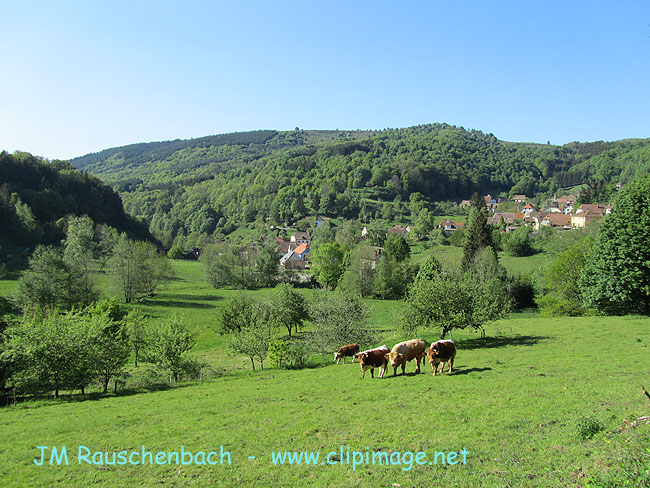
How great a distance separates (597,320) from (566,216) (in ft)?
370

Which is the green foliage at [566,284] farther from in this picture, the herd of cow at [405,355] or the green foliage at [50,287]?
the green foliage at [50,287]

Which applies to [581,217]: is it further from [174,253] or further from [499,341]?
[174,253]

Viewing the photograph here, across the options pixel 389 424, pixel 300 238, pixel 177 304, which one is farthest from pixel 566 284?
pixel 300 238

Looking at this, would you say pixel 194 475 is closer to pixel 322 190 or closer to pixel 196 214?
pixel 322 190

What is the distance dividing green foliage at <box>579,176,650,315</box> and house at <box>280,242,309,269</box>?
7788cm

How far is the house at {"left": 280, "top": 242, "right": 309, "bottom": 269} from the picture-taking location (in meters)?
107

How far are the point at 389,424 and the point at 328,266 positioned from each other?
Result: 70709mm

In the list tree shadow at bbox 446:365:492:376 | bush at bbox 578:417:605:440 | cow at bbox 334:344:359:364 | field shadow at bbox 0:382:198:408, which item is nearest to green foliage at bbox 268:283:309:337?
cow at bbox 334:344:359:364

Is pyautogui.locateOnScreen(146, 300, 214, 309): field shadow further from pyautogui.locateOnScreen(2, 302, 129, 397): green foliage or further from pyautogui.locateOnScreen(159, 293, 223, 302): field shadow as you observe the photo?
pyautogui.locateOnScreen(2, 302, 129, 397): green foliage

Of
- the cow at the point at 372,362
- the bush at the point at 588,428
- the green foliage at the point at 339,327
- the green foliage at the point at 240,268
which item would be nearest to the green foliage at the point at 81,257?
the green foliage at the point at 240,268

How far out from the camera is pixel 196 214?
653 ft

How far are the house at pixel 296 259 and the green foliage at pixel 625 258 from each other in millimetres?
77881

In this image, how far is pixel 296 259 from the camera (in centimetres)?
11488

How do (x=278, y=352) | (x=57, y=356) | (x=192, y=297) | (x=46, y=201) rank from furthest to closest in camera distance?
(x=46, y=201) → (x=192, y=297) → (x=278, y=352) → (x=57, y=356)
